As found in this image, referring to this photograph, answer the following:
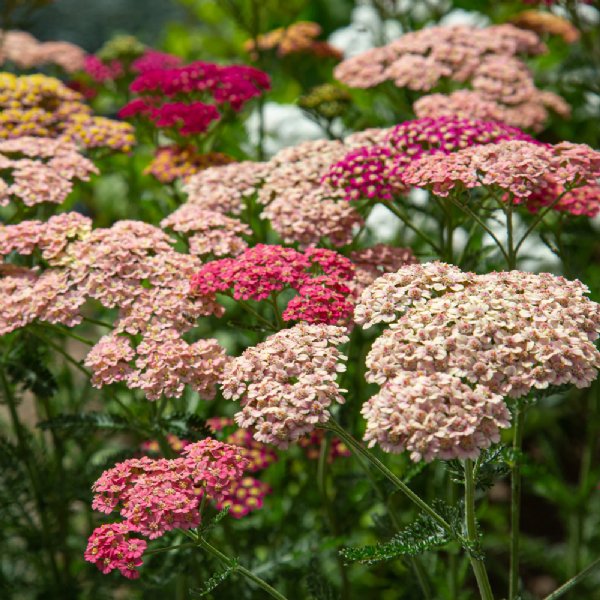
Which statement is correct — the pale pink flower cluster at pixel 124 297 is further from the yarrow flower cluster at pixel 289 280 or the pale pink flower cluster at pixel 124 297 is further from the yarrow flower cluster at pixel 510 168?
the yarrow flower cluster at pixel 510 168

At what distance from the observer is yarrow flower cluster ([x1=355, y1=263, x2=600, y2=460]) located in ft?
6.39

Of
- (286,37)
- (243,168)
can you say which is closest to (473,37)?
(286,37)

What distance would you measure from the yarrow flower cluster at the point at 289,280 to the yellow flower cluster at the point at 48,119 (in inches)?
44.8

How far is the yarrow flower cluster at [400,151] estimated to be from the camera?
2.91m

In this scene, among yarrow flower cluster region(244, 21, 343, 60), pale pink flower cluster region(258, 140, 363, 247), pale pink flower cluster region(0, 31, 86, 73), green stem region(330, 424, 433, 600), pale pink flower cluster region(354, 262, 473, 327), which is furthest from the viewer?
pale pink flower cluster region(0, 31, 86, 73)

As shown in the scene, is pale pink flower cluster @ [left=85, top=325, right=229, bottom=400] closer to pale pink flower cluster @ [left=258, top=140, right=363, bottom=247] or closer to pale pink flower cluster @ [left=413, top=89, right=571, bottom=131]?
pale pink flower cluster @ [left=258, top=140, right=363, bottom=247]

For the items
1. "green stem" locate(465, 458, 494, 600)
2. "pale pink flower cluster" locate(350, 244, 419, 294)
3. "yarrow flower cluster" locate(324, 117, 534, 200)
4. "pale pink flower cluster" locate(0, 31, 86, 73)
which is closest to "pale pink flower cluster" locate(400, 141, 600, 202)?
"yarrow flower cluster" locate(324, 117, 534, 200)

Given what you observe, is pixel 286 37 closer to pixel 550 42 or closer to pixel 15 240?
pixel 550 42

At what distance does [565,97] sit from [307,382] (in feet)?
12.4

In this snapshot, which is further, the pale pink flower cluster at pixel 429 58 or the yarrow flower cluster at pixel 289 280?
the pale pink flower cluster at pixel 429 58

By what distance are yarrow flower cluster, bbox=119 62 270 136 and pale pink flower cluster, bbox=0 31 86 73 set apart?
1.04 metres

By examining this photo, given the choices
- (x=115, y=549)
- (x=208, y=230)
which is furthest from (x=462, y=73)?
(x=115, y=549)

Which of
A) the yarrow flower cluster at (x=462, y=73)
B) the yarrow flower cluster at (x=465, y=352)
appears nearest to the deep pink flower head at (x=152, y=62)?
the yarrow flower cluster at (x=462, y=73)

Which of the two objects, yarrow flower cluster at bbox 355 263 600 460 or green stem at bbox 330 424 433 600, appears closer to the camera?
yarrow flower cluster at bbox 355 263 600 460
